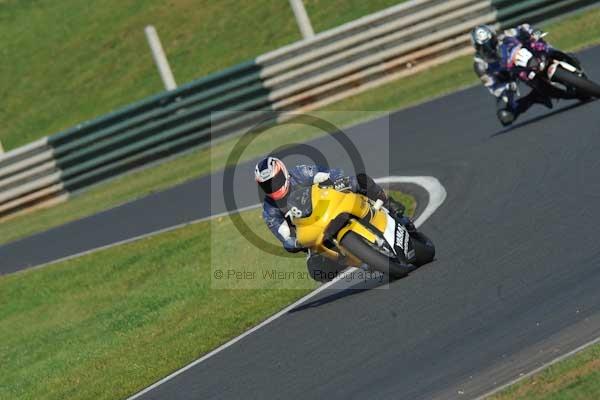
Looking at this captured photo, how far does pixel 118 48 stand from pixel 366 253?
682 inches

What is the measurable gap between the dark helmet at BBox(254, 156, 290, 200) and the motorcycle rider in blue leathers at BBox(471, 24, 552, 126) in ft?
18.4

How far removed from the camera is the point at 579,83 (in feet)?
45.5

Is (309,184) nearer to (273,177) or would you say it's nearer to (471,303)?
(273,177)

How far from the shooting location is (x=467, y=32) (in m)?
19.9

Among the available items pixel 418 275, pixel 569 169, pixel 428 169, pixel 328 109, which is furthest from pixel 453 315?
pixel 328 109

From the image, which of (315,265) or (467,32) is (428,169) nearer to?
(315,265)

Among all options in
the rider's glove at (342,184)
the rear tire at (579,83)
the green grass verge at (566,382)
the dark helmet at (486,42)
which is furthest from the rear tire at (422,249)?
the dark helmet at (486,42)

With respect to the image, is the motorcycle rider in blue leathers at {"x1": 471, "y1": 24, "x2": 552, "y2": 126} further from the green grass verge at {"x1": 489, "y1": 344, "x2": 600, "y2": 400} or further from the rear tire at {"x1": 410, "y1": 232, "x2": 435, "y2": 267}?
the green grass verge at {"x1": 489, "y1": 344, "x2": 600, "y2": 400}

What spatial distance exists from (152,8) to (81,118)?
3.69m

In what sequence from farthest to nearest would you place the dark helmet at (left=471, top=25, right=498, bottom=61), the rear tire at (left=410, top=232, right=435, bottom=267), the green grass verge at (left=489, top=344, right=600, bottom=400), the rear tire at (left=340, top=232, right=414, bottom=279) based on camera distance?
1. the dark helmet at (left=471, top=25, right=498, bottom=61)
2. the rear tire at (left=410, top=232, right=435, bottom=267)
3. the rear tire at (left=340, top=232, right=414, bottom=279)
4. the green grass verge at (left=489, top=344, right=600, bottom=400)

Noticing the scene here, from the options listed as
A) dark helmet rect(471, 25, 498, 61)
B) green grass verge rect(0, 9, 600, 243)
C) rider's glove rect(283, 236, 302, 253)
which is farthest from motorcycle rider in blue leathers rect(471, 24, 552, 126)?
rider's glove rect(283, 236, 302, 253)

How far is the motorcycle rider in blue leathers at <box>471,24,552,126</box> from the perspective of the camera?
579 inches

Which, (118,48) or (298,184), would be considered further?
(118,48)

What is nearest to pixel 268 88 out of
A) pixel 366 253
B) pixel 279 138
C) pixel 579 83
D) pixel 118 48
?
pixel 279 138
